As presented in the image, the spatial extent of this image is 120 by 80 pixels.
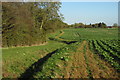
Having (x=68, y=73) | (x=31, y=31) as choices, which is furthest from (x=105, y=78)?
(x=31, y=31)

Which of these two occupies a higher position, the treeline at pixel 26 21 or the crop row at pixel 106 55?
the treeline at pixel 26 21

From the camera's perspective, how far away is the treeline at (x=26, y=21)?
20172 millimetres

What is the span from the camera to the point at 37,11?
101 ft

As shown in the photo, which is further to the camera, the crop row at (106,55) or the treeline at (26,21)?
the treeline at (26,21)

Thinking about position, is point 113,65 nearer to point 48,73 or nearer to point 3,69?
point 48,73

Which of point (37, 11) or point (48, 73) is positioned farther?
point (37, 11)

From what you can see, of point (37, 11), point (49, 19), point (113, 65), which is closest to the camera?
point (113, 65)

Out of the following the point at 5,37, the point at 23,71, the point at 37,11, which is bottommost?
the point at 23,71

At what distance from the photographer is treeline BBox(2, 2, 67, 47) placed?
20.2 meters

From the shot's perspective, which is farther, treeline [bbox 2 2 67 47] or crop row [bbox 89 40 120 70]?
treeline [bbox 2 2 67 47]

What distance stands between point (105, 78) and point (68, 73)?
200 centimetres

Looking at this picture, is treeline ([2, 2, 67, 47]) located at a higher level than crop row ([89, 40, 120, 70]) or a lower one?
higher

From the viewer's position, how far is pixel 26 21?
77.3 feet

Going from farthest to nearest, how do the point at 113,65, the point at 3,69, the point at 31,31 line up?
the point at 31,31 → the point at 3,69 → the point at 113,65
